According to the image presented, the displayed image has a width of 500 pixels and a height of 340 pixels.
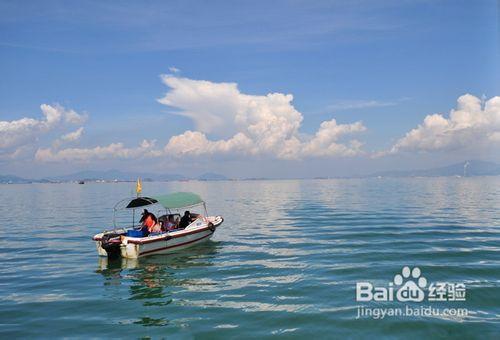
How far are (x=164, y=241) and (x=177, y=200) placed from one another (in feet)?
14.6

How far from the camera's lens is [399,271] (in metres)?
19.5

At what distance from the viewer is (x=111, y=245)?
23219 mm

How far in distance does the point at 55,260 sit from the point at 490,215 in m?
40.2

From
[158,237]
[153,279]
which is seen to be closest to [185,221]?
[158,237]

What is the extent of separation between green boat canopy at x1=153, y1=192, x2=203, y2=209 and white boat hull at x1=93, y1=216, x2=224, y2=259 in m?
1.58

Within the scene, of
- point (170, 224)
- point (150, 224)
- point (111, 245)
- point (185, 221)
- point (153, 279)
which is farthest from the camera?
point (185, 221)

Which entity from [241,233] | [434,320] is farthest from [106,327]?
[241,233]

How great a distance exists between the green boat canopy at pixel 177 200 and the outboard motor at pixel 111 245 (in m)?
4.58

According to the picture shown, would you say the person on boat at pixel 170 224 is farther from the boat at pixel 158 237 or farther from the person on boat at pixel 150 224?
the person on boat at pixel 150 224

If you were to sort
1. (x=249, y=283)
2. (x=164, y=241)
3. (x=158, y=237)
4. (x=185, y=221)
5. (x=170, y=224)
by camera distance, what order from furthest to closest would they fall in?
(x=185, y=221) → (x=170, y=224) → (x=164, y=241) → (x=158, y=237) → (x=249, y=283)

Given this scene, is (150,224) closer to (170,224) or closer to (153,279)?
(170,224)

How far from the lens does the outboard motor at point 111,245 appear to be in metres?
23.2

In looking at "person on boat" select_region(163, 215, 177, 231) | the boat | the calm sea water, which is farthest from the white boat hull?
"person on boat" select_region(163, 215, 177, 231)

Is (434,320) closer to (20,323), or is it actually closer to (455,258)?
(455,258)
